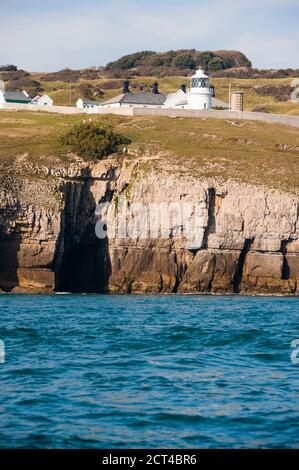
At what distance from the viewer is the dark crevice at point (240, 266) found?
226 ft

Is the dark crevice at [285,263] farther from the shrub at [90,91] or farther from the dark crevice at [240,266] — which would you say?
the shrub at [90,91]

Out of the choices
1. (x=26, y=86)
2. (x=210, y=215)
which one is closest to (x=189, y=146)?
(x=210, y=215)

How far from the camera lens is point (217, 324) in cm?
4575

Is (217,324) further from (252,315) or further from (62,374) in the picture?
(62,374)

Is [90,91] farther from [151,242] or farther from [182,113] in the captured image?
[151,242]

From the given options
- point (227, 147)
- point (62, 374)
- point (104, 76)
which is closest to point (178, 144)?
point (227, 147)

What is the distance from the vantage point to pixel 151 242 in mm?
68875

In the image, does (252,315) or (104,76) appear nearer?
(252,315)

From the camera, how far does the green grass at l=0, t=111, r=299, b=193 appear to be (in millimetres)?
73500

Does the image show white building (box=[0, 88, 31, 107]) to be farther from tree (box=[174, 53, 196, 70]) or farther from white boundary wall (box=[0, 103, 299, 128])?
tree (box=[174, 53, 196, 70])

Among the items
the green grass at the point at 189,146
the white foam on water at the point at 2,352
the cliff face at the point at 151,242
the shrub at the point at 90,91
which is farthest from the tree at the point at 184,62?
the white foam on water at the point at 2,352

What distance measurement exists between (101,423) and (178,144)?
56967mm

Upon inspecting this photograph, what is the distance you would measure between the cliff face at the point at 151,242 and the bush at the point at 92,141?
3831mm
